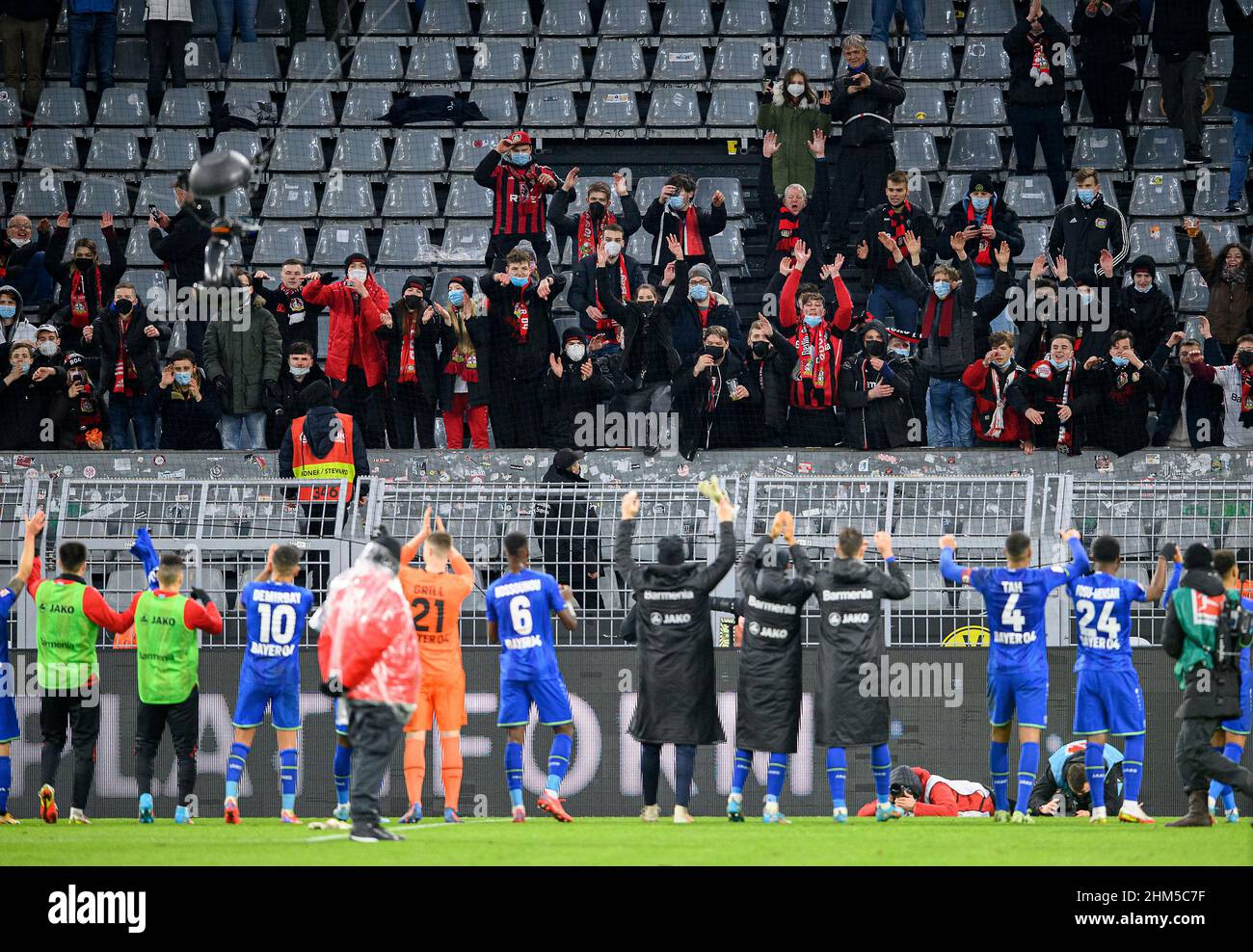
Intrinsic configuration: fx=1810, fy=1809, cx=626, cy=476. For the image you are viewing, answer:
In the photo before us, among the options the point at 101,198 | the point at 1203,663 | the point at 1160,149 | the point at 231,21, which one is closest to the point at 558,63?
the point at 231,21

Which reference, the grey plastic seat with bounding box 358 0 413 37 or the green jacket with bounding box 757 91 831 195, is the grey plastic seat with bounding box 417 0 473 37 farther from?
the green jacket with bounding box 757 91 831 195

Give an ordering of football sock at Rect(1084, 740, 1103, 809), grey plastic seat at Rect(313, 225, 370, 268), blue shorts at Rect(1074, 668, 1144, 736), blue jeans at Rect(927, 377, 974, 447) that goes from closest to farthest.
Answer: blue shorts at Rect(1074, 668, 1144, 736) → football sock at Rect(1084, 740, 1103, 809) → blue jeans at Rect(927, 377, 974, 447) → grey plastic seat at Rect(313, 225, 370, 268)

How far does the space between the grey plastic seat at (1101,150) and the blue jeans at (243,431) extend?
1005cm

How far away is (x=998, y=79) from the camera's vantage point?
22.3 meters

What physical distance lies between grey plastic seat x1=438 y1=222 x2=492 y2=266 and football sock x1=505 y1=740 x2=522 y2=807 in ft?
27.5

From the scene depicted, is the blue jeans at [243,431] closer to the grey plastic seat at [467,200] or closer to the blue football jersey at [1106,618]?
the grey plastic seat at [467,200]

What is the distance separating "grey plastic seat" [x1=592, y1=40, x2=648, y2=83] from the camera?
2228 cm

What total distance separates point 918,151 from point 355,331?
24.6 ft

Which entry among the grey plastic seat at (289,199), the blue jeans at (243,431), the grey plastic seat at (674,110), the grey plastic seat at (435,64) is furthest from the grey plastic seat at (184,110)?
the blue jeans at (243,431)

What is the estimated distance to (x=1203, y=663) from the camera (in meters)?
12.3

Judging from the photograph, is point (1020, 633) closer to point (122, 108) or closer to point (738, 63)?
point (738, 63)

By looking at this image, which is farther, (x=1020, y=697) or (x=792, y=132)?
(x=792, y=132)

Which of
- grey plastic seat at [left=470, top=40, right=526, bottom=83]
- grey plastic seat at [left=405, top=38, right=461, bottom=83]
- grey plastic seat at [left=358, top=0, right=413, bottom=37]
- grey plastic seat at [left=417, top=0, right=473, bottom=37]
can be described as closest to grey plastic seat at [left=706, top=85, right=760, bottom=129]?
grey plastic seat at [left=470, top=40, right=526, bottom=83]
